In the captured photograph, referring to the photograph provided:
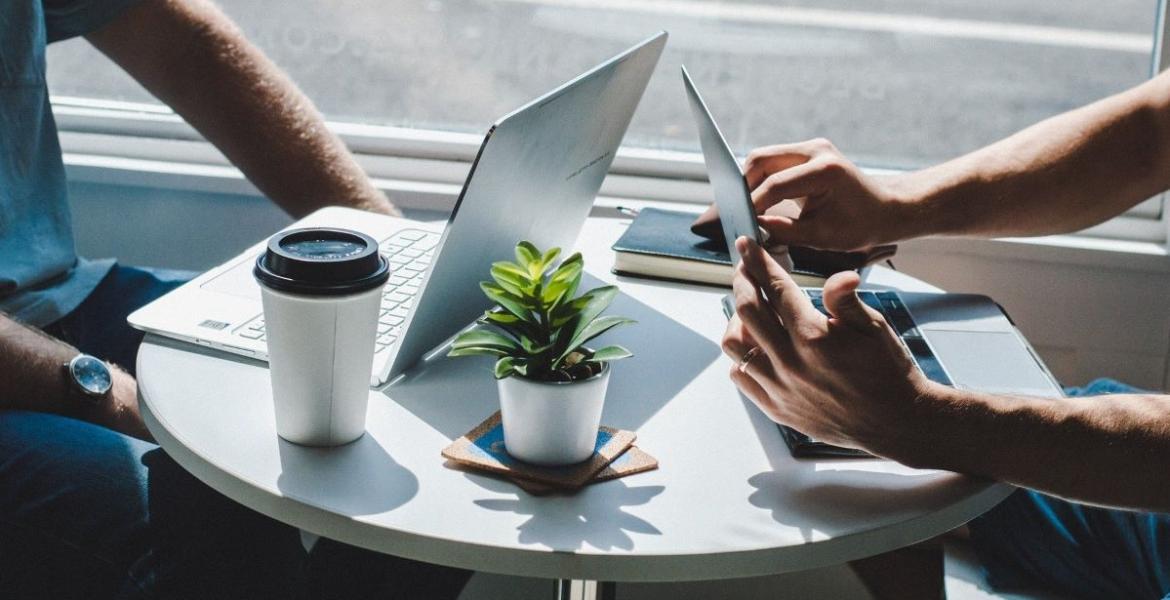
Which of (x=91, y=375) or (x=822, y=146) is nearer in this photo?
(x=91, y=375)

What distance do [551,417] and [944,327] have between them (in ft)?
1.79

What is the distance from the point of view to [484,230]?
0.96 meters

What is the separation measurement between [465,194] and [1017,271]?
4.30 feet

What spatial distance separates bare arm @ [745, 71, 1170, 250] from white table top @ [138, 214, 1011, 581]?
0.39 meters

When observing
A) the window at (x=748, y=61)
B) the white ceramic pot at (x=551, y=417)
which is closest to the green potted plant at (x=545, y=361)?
the white ceramic pot at (x=551, y=417)

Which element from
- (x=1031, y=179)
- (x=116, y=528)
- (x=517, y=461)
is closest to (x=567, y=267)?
(x=517, y=461)

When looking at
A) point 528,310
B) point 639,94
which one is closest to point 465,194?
point 528,310

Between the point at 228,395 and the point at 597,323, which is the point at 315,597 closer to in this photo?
the point at 228,395

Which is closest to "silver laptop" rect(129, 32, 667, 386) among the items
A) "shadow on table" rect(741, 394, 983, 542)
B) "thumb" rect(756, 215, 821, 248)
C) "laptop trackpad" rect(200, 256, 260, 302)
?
"laptop trackpad" rect(200, 256, 260, 302)

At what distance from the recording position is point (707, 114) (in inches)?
43.1

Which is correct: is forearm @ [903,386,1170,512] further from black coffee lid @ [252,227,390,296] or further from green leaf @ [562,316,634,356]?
black coffee lid @ [252,227,390,296]

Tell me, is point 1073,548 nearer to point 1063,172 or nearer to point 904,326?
point 904,326

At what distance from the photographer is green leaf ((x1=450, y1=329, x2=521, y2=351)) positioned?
0.82 meters

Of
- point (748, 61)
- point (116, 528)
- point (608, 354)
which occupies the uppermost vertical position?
point (748, 61)
